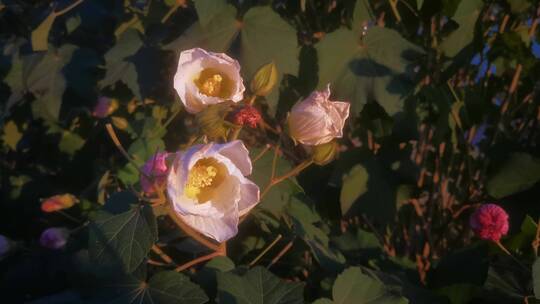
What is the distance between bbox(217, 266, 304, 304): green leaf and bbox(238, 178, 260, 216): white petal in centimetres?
13

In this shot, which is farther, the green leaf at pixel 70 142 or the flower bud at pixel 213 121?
the green leaf at pixel 70 142

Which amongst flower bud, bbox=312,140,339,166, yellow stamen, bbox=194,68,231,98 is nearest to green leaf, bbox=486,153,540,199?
flower bud, bbox=312,140,339,166

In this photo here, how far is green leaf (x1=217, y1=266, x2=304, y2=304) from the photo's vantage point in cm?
82

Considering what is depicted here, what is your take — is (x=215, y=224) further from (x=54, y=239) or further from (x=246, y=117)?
(x=54, y=239)

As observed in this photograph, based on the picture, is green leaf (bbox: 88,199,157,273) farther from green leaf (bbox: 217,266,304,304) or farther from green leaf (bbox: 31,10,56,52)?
green leaf (bbox: 31,10,56,52)

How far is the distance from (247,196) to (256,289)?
17 cm

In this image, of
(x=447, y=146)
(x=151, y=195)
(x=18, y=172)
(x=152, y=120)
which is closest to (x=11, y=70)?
(x=18, y=172)

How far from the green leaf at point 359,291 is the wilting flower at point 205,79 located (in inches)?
12.0

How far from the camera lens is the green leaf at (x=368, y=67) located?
1143mm

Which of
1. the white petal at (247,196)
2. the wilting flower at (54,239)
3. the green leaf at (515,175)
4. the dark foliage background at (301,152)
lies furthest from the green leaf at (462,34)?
the wilting flower at (54,239)

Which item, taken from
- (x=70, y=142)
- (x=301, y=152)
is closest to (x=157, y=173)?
(x=301, y=152)

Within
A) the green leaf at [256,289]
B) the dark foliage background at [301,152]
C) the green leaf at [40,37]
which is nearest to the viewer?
the green leaf at [256,289]

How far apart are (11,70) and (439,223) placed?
125 cm

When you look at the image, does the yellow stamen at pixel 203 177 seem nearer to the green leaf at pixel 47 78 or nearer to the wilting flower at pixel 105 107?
the wilting flower at pixel 105 107
